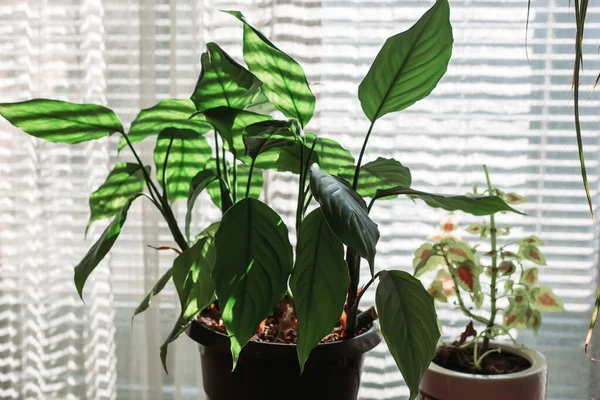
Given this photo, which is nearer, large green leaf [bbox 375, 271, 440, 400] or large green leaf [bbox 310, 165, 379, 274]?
large green leaf [bbox 310, 165, 379, 274]

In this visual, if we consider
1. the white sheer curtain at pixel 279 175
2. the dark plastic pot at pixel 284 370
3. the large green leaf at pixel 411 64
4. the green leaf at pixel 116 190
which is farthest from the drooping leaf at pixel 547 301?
the green leaf at pixel 116 190

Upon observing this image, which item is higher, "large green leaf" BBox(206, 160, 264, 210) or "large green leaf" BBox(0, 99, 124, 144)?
"large green leaf" BBox(0, 99, 124, 144)

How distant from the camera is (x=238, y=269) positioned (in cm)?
82

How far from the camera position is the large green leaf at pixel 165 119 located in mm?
1062

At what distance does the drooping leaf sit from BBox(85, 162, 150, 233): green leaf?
2.38 ft

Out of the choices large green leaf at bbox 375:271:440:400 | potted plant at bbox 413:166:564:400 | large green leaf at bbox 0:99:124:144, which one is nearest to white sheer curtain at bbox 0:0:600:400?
potted plant at bbox 413:166:564:400

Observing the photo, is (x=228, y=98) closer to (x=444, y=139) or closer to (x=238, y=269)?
(x=238, y=269)

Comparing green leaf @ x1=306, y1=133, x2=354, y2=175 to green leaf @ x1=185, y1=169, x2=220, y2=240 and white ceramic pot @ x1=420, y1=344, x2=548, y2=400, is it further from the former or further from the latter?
white ceramic pot @ x1=420, y1=344, x2=548, y2=400

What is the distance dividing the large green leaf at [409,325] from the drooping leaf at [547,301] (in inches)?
16.9

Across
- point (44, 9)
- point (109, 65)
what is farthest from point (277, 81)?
point (44, 9)

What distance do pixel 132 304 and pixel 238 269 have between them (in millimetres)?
831

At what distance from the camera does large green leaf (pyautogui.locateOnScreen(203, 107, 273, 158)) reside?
889 mm

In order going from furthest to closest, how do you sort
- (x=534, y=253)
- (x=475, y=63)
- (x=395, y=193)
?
(x=475, y=63) → (x=534, y=253) → (x=395, y=193)

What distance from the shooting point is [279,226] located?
863mm
